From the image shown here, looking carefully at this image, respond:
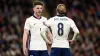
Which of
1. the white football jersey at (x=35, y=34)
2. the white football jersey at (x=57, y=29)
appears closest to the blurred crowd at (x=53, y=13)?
the white football jersey at (x=35, y=34)

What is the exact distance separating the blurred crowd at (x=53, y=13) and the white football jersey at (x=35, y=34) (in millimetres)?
6886

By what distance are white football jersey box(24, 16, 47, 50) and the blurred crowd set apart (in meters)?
6.89

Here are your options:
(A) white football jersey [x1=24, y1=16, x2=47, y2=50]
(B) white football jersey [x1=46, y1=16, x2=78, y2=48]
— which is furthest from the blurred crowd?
(B) white football jersey [x1=46, y1=16, x2=78, y2=48]

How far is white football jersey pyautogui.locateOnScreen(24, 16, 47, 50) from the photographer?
10984 mm

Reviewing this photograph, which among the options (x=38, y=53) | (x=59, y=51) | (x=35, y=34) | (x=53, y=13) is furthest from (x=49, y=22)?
(x=53, y=13)

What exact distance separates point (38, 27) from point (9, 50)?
24.6 feet

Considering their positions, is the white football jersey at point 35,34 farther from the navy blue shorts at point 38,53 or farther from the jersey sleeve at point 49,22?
the jersey sleeve at point 49,22

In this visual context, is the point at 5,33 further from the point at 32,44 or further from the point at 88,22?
the point at 32,44

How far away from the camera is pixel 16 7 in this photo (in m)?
21.3

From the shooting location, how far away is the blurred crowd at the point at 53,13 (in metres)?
18.3

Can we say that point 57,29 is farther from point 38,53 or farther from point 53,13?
point 53,13

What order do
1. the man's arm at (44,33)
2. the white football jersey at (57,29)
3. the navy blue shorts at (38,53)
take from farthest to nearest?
the navy blue shorts at (38,53) → the man's arm at (44,33) → the white football jersey at (57,29)

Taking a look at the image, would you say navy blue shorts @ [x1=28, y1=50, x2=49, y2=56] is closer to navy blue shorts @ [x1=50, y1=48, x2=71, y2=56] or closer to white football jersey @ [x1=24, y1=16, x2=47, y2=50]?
white football jersey @ [x1=24, y1=16, x2=47, y2=50]

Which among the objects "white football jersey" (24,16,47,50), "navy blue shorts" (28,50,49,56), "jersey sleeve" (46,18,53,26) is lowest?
"navy blue shorts" (28,50,49,56)
